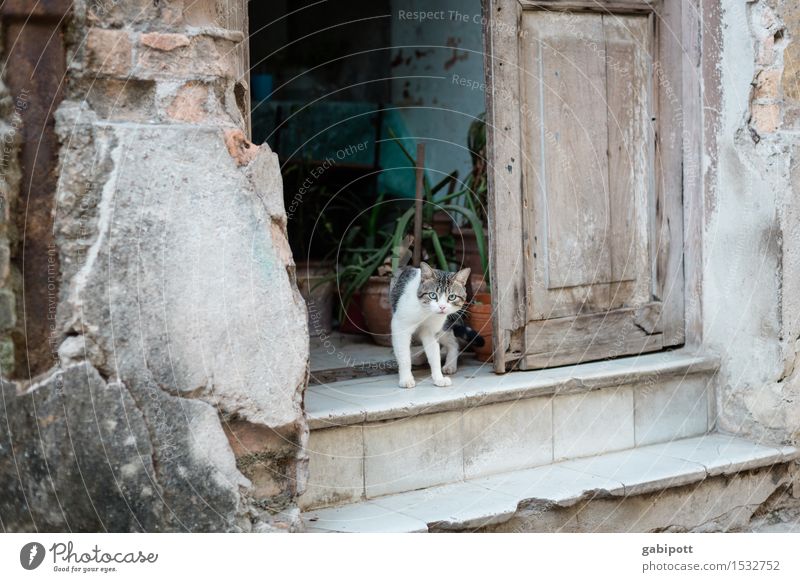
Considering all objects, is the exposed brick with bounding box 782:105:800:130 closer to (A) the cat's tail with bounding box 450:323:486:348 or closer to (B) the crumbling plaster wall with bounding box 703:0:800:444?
(B) the crumbling plaster wall with bounding box 703:0:800:444

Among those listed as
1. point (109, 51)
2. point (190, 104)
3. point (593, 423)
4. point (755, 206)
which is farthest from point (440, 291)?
point (109, 51)

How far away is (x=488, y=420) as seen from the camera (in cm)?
359

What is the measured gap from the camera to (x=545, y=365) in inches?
156

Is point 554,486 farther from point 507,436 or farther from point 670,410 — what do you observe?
point 670,410

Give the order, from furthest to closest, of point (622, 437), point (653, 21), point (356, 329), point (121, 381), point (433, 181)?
Result: point (433, 181) → point (356, 329) → point (653, 21) → point (622, 437) → point (121, 381)

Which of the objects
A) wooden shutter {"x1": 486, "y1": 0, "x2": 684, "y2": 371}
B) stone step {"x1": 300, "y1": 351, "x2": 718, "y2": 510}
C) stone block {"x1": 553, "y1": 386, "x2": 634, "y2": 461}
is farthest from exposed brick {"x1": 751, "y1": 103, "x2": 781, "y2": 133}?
stone block {"x1": 553, "y1": 386, "x2": 634, "y2": 461}

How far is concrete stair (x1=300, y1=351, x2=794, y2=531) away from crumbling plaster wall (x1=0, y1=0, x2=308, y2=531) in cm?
51

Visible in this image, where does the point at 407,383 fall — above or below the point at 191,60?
below

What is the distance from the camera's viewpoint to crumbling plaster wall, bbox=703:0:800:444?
156 inches

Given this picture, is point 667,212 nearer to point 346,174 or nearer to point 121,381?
point 346,174

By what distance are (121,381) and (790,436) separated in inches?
111

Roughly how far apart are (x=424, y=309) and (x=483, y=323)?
53 centimetres

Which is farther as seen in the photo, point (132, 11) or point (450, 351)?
point (450, 351)
